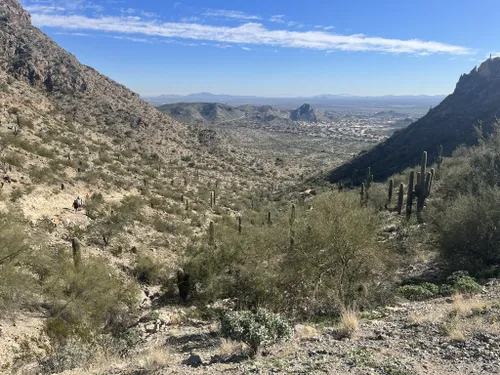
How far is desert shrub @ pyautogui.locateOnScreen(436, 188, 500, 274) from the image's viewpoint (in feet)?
50.0

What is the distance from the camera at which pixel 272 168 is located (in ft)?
211

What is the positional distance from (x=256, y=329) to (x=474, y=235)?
40.1 ft

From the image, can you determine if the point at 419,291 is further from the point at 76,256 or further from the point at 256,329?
A: the point at 76,256

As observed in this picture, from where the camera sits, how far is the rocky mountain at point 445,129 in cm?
5462

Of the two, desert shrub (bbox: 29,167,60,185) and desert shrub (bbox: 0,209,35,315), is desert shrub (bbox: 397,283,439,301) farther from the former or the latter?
desert shrub (bbox: 29,167,60,185)

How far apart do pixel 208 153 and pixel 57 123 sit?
23.0 metres

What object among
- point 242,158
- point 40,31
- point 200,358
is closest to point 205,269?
point 200,358

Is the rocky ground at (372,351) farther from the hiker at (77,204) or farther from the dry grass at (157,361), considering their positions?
the hiker at (77,204)

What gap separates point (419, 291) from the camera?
1271 centimetres

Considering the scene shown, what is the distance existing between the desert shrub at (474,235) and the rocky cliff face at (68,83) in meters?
37.4

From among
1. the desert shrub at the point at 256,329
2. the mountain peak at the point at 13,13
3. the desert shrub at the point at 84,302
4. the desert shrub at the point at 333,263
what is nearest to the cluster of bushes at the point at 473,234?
the desert shrub at the point at 333,263

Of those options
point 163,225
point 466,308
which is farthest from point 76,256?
point 466,308

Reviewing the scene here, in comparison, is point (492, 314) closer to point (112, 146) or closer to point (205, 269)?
point (205, 269)

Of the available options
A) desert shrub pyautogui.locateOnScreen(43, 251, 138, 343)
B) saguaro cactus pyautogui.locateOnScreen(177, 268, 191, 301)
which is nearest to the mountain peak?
desert shrub pyautogui.locateOnScreen(43, 251, 138, 343)
